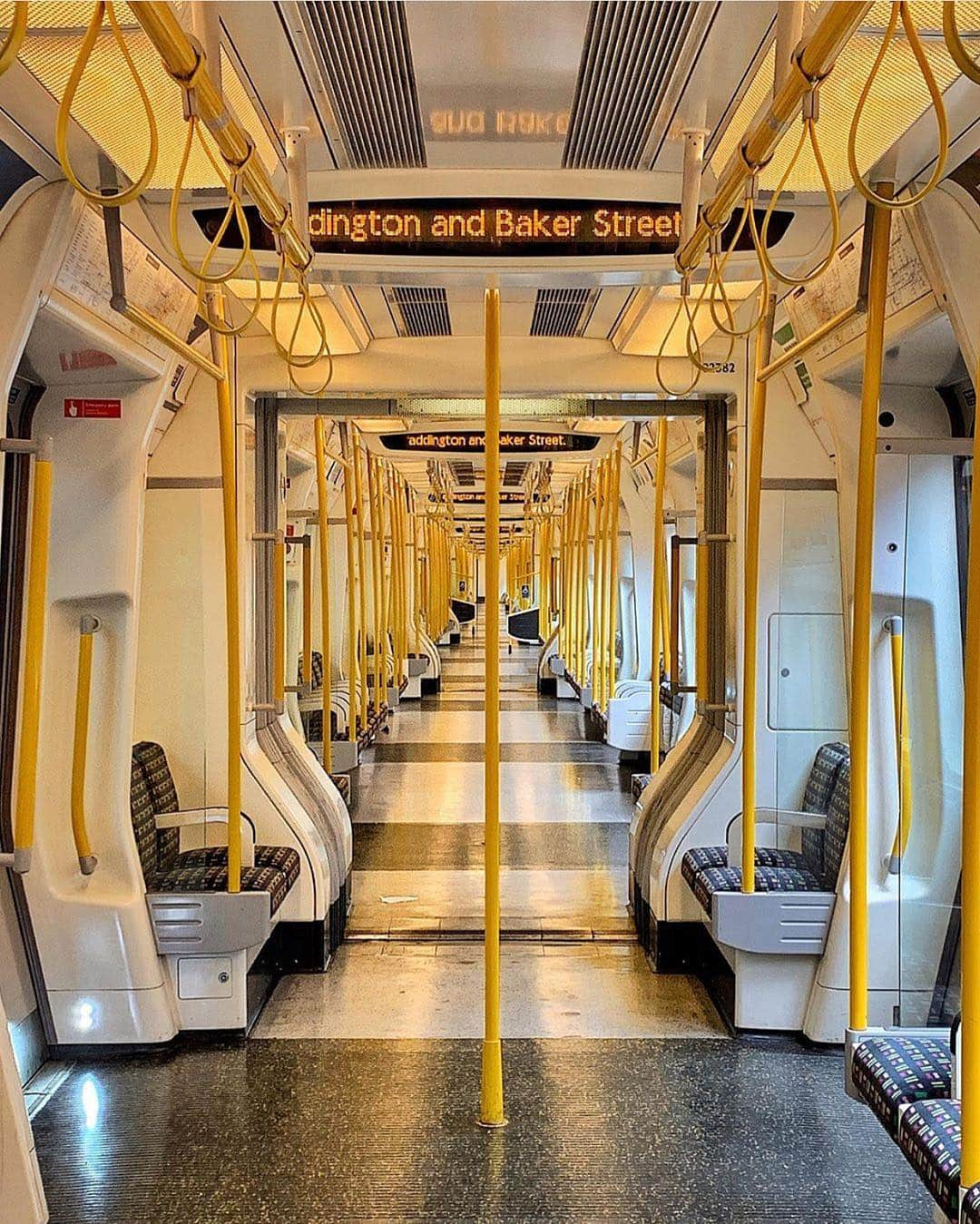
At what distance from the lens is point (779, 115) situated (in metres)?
2.16

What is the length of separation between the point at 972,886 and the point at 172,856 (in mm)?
3828

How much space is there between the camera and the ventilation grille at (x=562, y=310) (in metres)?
4.51

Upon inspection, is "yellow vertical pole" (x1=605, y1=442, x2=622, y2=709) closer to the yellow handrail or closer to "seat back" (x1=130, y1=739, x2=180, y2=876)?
"seat back" (x1=130, y1=739, x2=180, y2=876)

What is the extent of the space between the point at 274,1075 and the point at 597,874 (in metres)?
3.15

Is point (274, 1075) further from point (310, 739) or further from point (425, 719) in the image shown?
point (425, 719)

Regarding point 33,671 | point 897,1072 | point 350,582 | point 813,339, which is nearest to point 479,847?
point 350,582

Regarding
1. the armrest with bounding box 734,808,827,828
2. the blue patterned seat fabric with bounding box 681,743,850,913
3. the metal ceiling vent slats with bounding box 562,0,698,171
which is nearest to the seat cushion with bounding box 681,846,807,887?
the blue patterned seat fabric with bounding box 681,743,850,913

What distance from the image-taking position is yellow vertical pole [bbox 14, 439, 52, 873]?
2.90m

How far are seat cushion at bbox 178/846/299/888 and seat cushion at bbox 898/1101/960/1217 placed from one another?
2888 mm

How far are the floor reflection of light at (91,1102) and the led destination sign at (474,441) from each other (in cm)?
512

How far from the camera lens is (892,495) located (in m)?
3.37

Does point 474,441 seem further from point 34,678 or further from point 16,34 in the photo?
point 16,34

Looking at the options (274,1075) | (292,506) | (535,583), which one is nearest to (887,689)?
(274,1075)

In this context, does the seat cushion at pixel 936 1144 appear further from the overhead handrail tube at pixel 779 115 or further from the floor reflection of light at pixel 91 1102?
the floor reflection of light at pixel 91 1102
